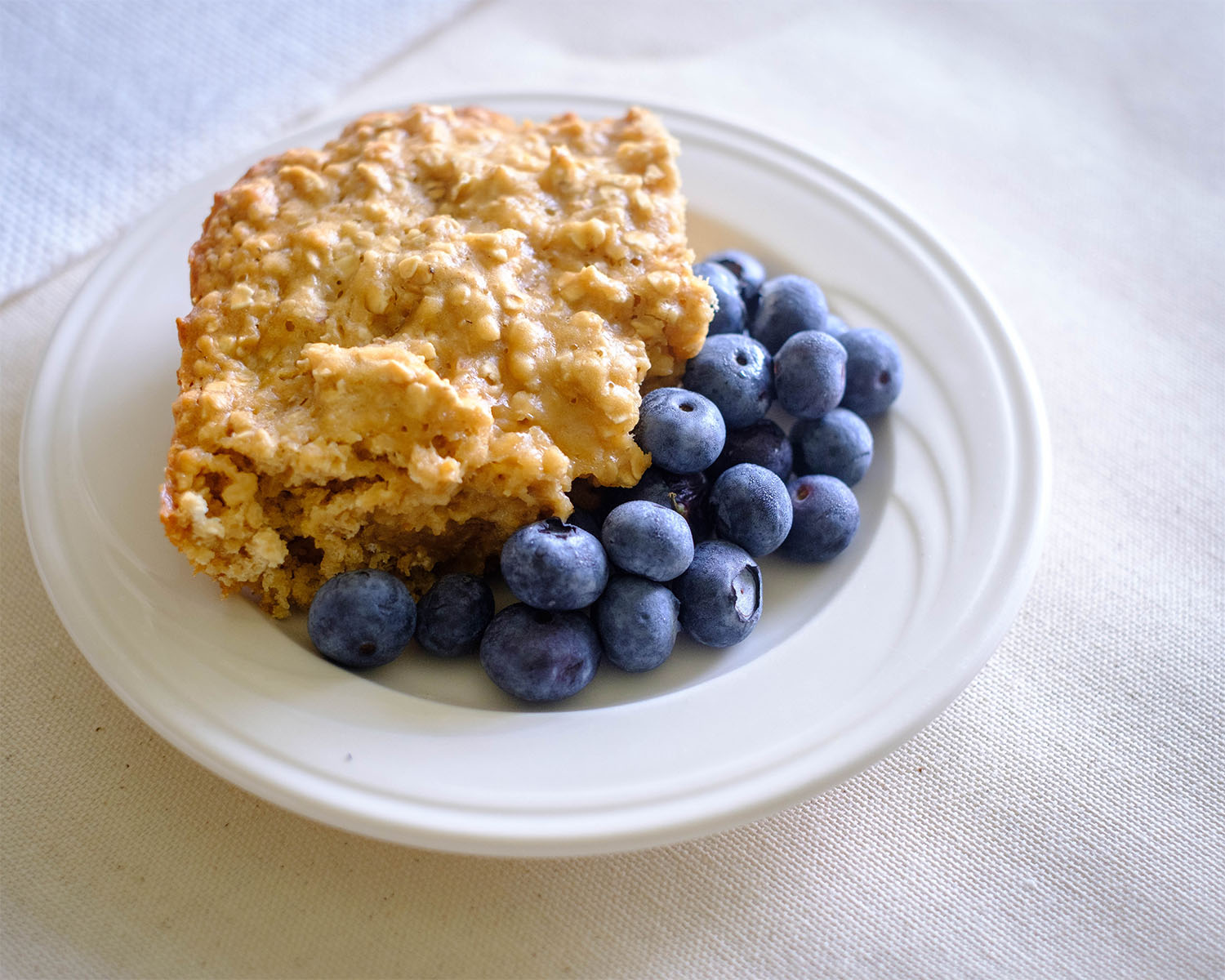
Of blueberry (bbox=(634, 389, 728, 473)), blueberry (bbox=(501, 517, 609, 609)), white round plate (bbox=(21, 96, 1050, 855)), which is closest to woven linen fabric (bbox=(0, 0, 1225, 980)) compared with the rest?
white round plate (bbox=(21, 96, 1050, 855))

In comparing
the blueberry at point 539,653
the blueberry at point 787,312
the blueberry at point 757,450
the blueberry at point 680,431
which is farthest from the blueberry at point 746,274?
the blueberry at point 539,653

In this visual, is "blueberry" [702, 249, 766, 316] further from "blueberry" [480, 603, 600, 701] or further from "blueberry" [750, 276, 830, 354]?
"blueberry" [480, 603, 600, 701]

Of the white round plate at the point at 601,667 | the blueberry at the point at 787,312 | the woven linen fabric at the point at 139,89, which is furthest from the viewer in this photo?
the woven linen fabric at the point at 139,89

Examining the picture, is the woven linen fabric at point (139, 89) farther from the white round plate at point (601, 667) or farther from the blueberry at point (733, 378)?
the blueberry at point (733, 378)

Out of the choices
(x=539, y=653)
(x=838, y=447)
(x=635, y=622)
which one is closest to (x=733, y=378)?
(x=838, y=447)

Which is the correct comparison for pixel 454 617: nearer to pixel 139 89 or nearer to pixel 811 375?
pixel 811 375

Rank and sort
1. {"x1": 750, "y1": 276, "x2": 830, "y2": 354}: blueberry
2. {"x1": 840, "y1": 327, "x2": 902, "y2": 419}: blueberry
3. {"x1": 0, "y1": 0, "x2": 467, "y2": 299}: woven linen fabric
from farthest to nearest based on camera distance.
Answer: {"x1": 0, "y1": 0, "x2": 467, "y2": 299}: woven linen fabric < {"x1": 750, "y1": 276, "x2": 830, "y2": 354}: blueberry < {"x1": 840, "y1": 327, "x2": 902, "y2": 419}: blueberry
